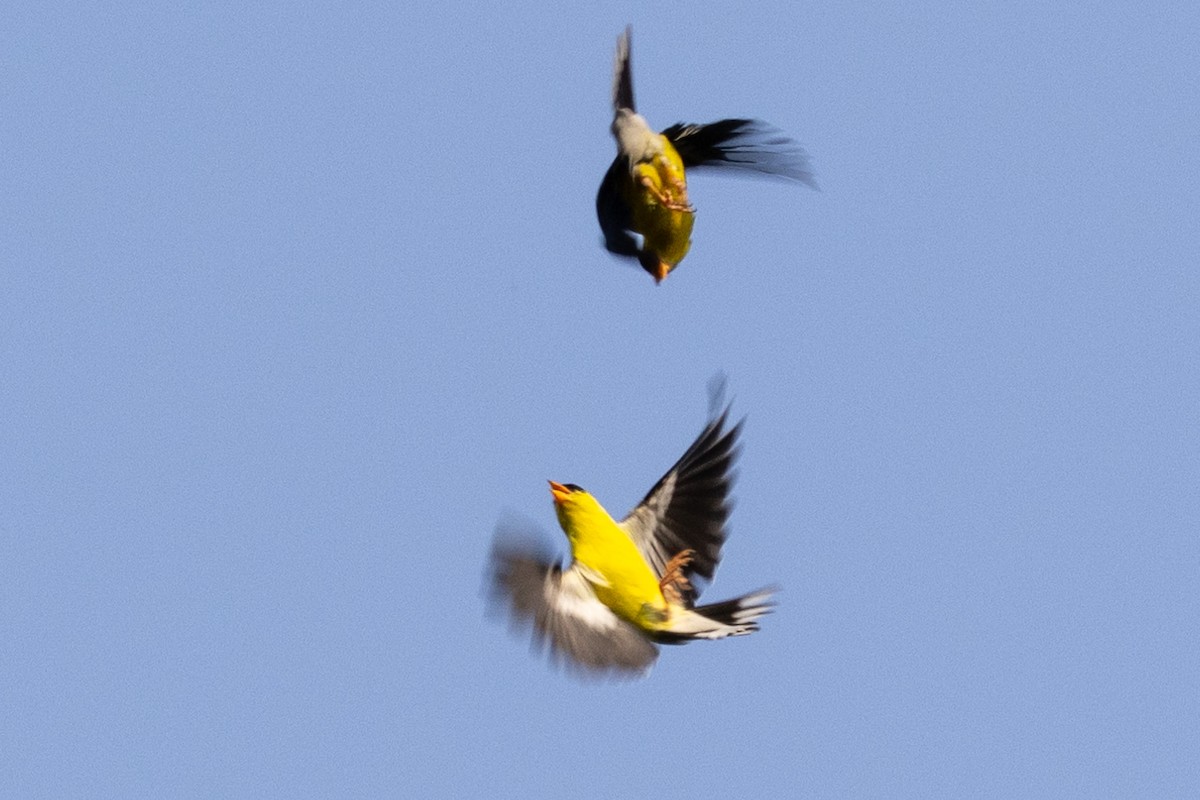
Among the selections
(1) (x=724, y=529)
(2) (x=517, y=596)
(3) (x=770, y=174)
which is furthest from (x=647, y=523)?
(3) (x=770, y=174)

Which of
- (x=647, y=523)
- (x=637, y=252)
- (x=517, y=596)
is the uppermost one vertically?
(x=637, y=252)

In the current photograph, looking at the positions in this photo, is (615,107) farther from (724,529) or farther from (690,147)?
(724,529)

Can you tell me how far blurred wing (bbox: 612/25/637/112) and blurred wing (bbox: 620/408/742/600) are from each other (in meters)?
1.36

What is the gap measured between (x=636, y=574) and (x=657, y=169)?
159 centimetres

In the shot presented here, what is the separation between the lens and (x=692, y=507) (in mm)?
8734

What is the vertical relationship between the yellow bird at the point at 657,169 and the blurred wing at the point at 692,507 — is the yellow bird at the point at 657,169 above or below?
above

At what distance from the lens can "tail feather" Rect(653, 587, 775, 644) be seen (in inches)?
316

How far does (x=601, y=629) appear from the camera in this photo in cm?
827

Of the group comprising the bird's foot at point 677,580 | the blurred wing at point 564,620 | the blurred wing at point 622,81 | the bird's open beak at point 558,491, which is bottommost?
the blurred wing at point 564,620

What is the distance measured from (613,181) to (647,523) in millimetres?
1405

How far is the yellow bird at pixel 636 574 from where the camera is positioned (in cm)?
803

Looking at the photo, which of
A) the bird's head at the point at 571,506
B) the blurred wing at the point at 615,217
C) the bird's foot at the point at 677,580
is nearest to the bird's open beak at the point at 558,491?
the bird's head at the point at 571,506

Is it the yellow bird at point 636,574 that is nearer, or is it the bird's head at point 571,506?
the yellow bird at point 636,574

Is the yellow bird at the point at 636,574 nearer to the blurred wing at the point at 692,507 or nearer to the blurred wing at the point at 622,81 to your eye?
the blurred wing at the point at 692,507
